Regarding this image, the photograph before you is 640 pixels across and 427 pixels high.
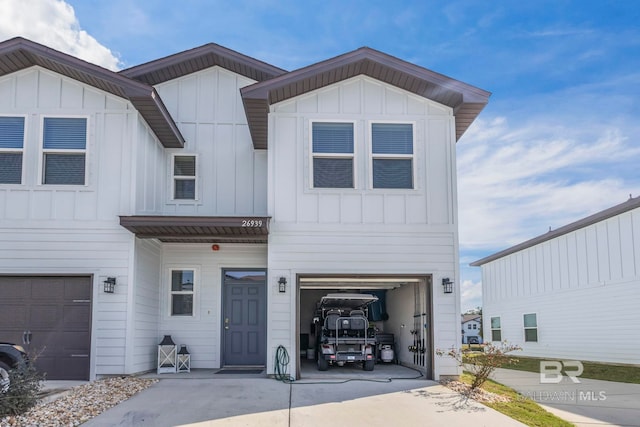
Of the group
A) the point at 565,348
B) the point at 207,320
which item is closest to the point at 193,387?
the point at 207,320

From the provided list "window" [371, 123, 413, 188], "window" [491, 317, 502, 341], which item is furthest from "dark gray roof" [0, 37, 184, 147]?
"window" [491, 317, 502, 341]

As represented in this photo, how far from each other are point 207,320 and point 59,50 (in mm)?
6298

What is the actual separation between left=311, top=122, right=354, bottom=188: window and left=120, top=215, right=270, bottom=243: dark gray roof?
150cm

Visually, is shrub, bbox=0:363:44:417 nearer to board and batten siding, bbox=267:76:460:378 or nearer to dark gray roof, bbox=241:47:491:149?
board and batten siding, bbox=267:76:460:378

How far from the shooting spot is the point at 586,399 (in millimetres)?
10617

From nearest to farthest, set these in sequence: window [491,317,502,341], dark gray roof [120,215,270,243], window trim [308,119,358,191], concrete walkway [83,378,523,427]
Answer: concrete walkway [83,378,523,427], dark gray roof [120,215,270,243], window trim [308,119,358,191], window [491,317,502,341]

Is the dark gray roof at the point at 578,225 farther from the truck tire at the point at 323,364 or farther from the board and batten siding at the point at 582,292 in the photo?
the truck tire at the point at 323,364

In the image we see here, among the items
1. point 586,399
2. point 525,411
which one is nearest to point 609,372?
point 586,399

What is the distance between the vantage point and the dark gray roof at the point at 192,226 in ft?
36.1

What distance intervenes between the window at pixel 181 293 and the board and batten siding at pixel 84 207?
7.24 ft

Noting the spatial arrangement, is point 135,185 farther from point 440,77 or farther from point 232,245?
point 440,77

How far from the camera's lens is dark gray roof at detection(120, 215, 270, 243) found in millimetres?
11000

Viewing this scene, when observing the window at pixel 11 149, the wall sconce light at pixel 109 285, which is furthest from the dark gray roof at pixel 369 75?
the window at pixel 11 149

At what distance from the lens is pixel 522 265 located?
23500 mm
